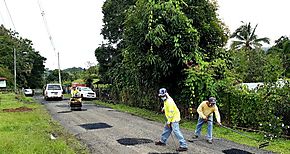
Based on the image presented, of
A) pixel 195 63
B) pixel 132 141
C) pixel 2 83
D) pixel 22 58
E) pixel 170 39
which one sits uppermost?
pixel 22 58

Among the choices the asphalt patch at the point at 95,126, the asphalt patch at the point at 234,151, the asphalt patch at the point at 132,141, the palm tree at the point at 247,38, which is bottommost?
the asphalt patch at the point at 234,151

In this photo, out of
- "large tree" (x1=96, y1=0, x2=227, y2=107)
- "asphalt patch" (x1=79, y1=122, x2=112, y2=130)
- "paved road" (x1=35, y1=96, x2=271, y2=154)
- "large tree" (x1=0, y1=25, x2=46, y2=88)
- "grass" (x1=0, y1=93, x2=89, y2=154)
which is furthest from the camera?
"large tree" (x1=0, y1=25, x2=46, y2=88)

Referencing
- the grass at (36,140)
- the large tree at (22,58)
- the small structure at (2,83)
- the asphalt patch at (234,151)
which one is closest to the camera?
the grass at (36,140)

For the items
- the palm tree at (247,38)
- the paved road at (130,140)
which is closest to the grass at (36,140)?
the paved road at (130,140)

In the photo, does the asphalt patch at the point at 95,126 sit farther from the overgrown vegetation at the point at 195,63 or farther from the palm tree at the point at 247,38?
the palm tree at the point at 247,38

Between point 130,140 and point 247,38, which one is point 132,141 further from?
point 247,38

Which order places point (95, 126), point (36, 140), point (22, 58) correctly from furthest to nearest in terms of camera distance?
point (22, 58), point (95, 126), point (36, 140)

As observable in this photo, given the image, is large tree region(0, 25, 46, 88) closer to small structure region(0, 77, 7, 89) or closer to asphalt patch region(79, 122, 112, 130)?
small structure region(0, 77, 7, 89)

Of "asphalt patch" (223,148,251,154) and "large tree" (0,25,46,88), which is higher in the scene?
"large tree" (0,25,46,88)

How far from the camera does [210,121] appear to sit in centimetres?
1157

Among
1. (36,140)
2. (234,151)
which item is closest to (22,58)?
(36,140)

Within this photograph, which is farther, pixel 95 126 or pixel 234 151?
pixel 95 126

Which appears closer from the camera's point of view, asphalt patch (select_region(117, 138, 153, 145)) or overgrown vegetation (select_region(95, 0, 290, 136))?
asphalt patch (select_region(117, 138, 153, 145))

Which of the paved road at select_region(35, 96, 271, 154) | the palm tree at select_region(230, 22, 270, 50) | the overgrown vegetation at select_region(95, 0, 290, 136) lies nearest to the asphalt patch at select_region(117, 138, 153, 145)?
the paved road at select_region(35, 96, 271, 154)
